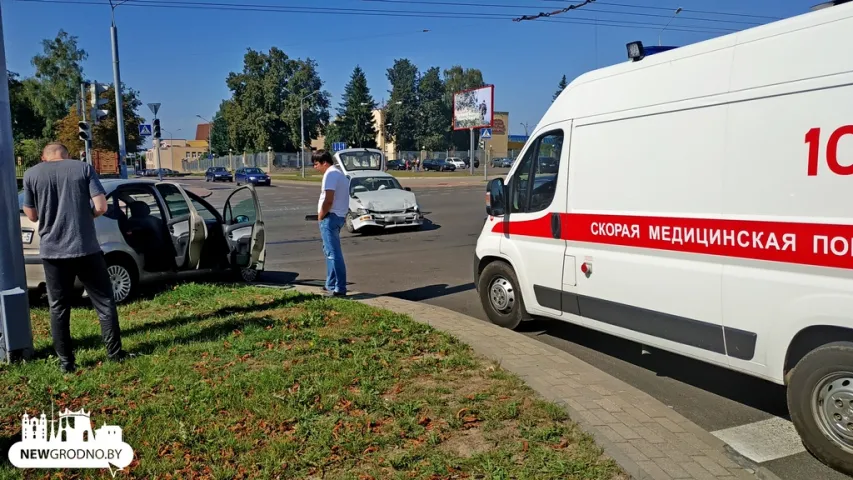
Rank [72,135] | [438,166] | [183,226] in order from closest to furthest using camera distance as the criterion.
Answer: [183,226]
[72,135]
[438,166]

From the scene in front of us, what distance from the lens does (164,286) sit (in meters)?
8.26

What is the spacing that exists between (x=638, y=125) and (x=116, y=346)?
4525 mm

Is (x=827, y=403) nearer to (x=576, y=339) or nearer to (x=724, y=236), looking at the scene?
(x=724, y=236)

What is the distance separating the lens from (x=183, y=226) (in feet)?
27.9

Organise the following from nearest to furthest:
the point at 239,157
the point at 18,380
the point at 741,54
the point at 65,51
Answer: the point at 741,54 < the point at 18,380 < the point at 65,51 < the point at 239,157

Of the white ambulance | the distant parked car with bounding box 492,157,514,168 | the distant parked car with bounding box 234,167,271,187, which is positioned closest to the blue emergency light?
the white ambulance

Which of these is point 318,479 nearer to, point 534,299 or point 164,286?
point 534,299

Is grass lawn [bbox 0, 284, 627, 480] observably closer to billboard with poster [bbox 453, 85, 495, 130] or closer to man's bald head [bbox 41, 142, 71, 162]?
man's bald head [bbox 41, 142, 71, 162]

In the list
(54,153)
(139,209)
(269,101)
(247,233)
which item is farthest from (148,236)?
(269,101)

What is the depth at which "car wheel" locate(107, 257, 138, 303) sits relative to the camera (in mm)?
7383

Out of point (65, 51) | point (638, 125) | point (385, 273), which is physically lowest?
point (385, 273)

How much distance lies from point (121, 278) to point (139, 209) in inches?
36.7

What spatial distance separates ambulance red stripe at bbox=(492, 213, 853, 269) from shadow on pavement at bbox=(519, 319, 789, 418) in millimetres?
1244

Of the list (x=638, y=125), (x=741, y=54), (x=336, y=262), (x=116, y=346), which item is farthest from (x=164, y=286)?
(x=741, y=54)
